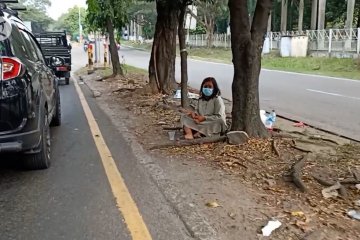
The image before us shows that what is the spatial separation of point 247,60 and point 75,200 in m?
3.30

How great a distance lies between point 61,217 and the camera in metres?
4.29

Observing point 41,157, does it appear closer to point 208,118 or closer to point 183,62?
point 208,118

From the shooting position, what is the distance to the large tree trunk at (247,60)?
22.1 feet

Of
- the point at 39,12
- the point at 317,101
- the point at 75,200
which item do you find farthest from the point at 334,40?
the point at 39,12

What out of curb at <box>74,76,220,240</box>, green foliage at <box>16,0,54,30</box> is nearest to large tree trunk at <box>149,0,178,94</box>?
curb at <box>74,76,220,240</box>

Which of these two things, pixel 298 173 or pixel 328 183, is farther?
pixel 298 173

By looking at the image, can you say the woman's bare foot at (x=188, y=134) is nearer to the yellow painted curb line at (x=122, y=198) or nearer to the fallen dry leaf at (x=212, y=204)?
the yellow painted curb line at (x=122, y=198)

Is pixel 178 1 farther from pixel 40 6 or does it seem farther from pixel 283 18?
pixel 40 6

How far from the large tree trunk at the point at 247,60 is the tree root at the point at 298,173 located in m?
1.19

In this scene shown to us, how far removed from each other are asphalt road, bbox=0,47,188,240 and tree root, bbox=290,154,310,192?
1394 millimetres

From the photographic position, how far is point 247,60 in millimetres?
6770

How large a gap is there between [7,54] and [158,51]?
347 inches

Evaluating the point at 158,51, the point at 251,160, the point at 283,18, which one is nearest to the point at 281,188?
the point at 251,160

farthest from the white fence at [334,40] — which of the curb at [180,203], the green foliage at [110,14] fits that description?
the curb at [180,203]
